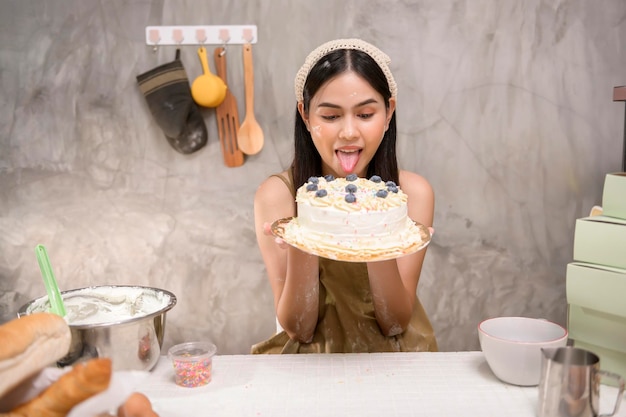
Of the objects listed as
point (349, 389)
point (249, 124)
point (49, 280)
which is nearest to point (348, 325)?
point (349, 389)

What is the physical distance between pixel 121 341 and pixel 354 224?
587 millimetres

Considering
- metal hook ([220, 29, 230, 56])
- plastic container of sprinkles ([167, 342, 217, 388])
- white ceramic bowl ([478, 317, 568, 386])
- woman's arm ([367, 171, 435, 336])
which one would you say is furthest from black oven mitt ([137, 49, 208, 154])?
white ceramic bowl ([478, 317, 568, 386])

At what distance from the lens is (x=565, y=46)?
283cm

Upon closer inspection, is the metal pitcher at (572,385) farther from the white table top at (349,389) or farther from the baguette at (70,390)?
the baguette at (70,390)

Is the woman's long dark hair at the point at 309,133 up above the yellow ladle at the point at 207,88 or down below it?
below

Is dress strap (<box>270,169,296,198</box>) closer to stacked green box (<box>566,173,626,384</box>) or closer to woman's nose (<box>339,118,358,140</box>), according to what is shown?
woman's nose (<box>339,118,358,140</box>)

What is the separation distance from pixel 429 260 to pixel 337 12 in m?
1.30

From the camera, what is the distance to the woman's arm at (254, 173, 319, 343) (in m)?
1.65

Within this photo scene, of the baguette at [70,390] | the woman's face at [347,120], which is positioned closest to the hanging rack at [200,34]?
the woman's face at [347,120]

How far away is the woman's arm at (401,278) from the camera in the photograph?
1.66 meters

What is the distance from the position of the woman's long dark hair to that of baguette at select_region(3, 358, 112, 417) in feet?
3.77

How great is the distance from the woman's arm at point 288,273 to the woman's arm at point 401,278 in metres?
0.18

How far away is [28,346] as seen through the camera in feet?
2.79

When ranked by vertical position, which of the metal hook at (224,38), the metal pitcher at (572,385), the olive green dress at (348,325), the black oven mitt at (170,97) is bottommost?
the olive green dress at (348,325)
